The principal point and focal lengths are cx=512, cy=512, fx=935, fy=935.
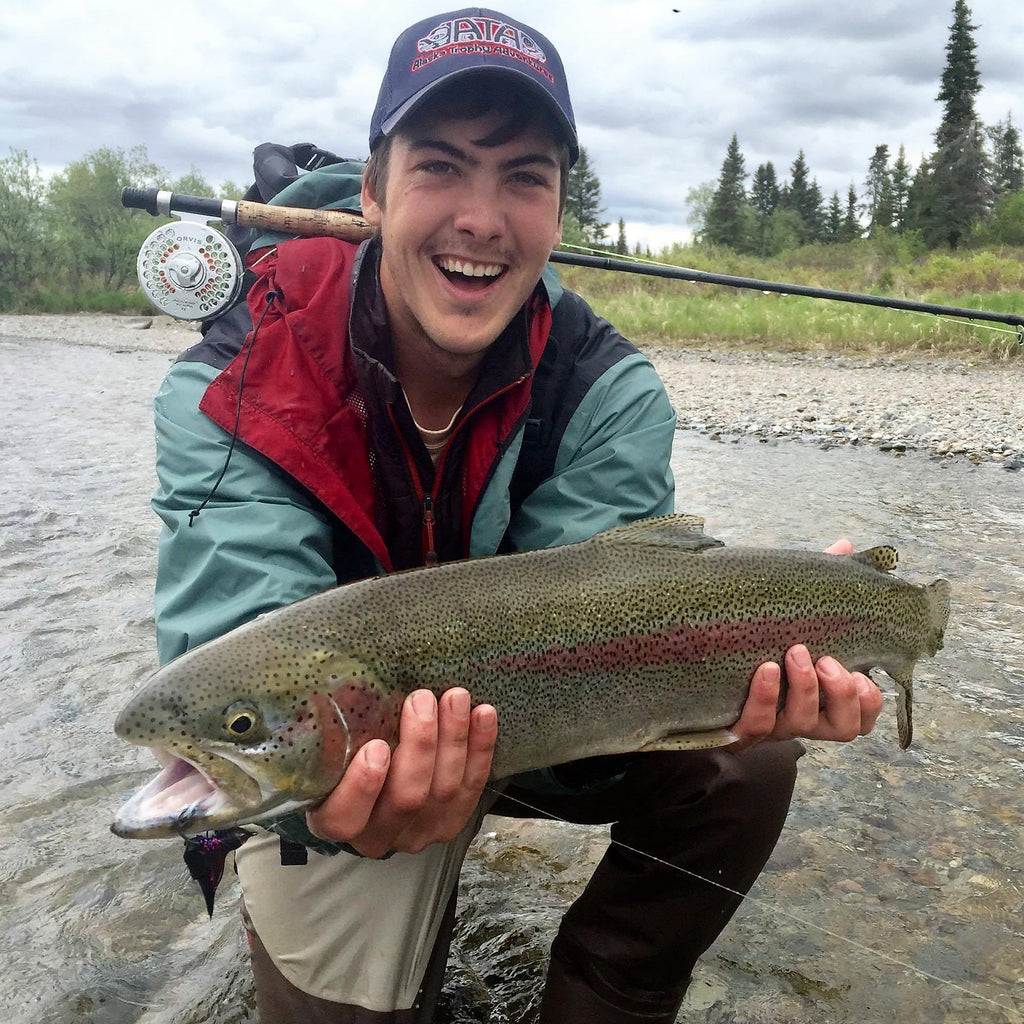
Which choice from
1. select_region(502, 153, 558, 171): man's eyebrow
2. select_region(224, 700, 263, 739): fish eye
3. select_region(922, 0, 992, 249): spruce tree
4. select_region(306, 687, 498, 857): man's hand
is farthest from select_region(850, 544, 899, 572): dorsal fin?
select_region(922, 0, 992, 249): spruce tree

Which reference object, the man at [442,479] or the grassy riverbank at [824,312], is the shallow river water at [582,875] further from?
the grassy riverbank at [824,312]

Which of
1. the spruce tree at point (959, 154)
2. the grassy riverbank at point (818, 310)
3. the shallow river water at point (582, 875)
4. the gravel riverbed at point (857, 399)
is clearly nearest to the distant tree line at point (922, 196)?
the spruce tree at point (959, 154)

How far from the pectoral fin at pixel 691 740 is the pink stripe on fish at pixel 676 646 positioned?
0.51ft

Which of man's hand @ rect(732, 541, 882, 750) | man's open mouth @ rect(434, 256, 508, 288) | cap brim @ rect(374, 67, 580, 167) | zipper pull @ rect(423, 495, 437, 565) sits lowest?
man's hand @ rect(732, 541, 882, 750)

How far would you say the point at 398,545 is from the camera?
2.10 meters

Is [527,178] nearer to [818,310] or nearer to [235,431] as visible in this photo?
[235,431]

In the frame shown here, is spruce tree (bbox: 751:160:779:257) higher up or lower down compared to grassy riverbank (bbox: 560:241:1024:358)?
higher up

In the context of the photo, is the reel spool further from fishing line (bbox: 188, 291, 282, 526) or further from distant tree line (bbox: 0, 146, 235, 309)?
distant tree line (bbox: 0, 146, 235, 309)

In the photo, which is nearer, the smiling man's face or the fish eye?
the fish eye

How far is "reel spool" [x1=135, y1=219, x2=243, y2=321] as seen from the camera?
2.52 meters

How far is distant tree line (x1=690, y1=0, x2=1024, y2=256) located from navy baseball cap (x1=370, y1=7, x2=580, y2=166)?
41.1m

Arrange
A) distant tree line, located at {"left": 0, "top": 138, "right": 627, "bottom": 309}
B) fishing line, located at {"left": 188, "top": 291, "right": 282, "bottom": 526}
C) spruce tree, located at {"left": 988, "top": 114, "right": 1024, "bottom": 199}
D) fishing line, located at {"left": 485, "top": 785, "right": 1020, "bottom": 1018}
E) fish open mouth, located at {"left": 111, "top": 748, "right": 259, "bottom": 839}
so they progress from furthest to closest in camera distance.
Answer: spruce tree, located at {"left": 988, "top": 114, "right": 1024, "bottom": 199} < distant tree line, located at {"left": 0, "top": 138, "right": 627, "bottom": 309} < fishing line, located at {"left": 485, "top": 785, "right": 1020, "bottom": 1018} < fishing line, located at {"left": 188, "top": 291, "right": 282, "bottom": 526} < fish open mouth, located at {"left": 111, "top": 748, "right": 259, "bottom": 839}

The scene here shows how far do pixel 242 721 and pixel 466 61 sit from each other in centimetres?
146

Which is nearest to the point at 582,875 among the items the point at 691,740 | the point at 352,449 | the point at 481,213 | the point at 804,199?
the point at 691,740
